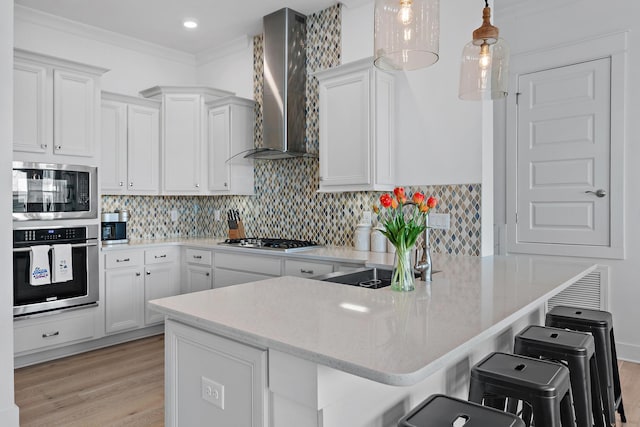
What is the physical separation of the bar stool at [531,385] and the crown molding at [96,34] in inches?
181

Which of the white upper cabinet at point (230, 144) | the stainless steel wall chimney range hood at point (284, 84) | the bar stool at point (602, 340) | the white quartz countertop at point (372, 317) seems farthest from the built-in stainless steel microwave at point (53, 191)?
the bar stool at point (602, 340)

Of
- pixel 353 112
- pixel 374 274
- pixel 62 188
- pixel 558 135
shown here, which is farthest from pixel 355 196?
pixel 62 188

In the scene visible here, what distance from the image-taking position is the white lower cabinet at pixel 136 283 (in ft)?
13.0

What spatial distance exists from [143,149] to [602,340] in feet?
13.5

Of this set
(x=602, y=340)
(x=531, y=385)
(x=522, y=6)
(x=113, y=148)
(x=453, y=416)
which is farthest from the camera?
(x=113, y=148)

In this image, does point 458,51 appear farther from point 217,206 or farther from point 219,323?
point 217,206

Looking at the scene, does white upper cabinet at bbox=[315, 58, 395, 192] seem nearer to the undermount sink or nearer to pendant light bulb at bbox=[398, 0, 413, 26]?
the undermount sink

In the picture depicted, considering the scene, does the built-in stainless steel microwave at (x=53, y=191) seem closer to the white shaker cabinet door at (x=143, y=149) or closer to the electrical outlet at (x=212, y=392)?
the white shaker cabinet door at (x=143, y=149)

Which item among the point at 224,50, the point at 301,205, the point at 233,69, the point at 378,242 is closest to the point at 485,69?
the point at 378,242

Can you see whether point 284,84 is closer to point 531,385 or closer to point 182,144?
point 182,144

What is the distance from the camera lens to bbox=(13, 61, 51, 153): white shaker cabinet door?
3379 mm

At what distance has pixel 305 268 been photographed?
3.41 m

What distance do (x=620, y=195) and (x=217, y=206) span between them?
12.8 ft

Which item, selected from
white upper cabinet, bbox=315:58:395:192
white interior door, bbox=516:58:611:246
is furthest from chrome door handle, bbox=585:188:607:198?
white upper cabinet, bbox=315:58:395:192
